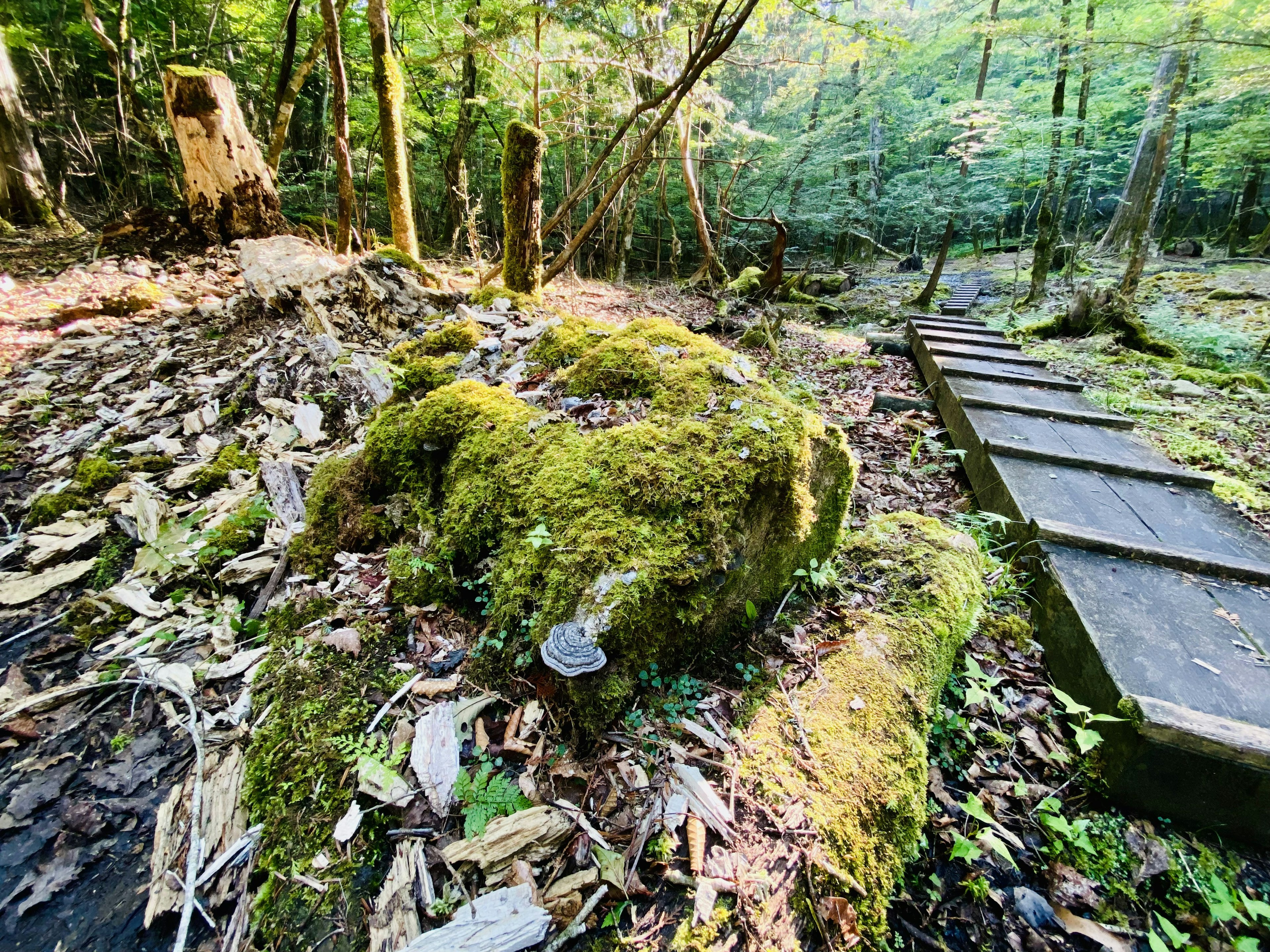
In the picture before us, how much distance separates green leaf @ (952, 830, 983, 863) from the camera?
1.67 meters

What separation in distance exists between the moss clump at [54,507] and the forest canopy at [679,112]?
18.0 feet

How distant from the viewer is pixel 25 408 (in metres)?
3.85

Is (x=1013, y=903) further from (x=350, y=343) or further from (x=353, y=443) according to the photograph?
(x=350, y=343)

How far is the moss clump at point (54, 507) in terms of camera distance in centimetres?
276

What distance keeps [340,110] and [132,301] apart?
9.98 feet

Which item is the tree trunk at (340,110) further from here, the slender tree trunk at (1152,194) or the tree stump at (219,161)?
the slender tree trunk at (1152,194)

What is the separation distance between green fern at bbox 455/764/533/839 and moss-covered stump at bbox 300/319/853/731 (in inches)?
9.9

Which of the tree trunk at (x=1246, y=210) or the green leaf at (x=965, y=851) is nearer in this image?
the green leaf at (x=965, y=851)

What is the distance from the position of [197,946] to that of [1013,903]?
7.74 ft

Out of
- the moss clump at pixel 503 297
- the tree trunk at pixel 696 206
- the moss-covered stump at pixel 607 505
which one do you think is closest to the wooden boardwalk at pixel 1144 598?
the moss-covered stump at pixel 607 505

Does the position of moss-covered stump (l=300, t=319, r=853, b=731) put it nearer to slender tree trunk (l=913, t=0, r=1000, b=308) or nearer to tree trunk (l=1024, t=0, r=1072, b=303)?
slender tree trunk (l=913, t=0, r=1000, b=308)

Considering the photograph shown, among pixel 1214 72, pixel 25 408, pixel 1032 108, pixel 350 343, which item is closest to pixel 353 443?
pixel 350 343

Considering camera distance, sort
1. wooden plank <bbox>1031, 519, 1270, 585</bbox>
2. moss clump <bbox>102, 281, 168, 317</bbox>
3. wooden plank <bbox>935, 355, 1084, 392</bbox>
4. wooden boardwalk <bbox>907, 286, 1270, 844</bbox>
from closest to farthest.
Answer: wooden boardwalk <bbox>907, 286, 1270, 844</bbox>
wooden plank <bbox>1031, 519, 1270, 585</bbox>
moss clump <bbox>102, 281, 168, 317</bbox>
wooden plank <bbox>935, 355, 1084, 392</bbox>

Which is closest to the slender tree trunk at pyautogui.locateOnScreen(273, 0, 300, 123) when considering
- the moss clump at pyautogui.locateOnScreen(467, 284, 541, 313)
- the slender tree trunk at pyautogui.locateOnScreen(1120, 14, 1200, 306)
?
the moss clump at pyautogui.locateOnScreen(467, 284, 541, 313)
